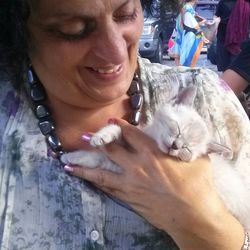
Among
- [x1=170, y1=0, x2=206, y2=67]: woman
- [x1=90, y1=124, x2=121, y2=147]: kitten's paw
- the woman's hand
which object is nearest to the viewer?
the woman's hand

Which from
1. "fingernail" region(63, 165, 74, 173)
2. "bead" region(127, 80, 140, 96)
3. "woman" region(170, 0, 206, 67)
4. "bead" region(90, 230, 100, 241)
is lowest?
"woman" region(170, 0, 206, 67)

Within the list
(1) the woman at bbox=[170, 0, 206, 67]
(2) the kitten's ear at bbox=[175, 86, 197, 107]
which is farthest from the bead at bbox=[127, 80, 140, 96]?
(1) the woman at bbox=[170, 0, 206, 67]

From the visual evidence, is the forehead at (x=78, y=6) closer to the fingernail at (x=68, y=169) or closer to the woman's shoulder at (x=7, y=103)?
the woman's shoulder at (x=7, y=103)

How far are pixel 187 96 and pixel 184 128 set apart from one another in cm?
9

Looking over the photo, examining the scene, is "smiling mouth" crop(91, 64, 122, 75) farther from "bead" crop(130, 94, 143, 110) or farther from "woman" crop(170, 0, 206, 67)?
"woman" crop(170, 0, 206, 67)

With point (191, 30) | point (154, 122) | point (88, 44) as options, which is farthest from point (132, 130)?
point (191, 30)

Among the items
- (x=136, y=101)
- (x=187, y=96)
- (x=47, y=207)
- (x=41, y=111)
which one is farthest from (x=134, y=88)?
(x=47, y=207)

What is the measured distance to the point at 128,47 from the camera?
1155mm

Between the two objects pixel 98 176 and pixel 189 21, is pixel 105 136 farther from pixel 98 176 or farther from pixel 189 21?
pixel 189 21

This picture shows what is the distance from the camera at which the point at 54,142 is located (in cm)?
117

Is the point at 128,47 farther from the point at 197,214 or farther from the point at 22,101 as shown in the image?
the point at 197,214

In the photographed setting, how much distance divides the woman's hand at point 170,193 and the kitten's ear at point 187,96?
19cm

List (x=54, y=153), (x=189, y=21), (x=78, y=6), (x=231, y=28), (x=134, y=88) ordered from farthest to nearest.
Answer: (x=189, y=21) < (x=231, y=28) < (x=134, y=88) < (x=54, y=153) < (x=78, y=6)

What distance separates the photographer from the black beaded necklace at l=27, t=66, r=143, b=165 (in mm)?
1172
